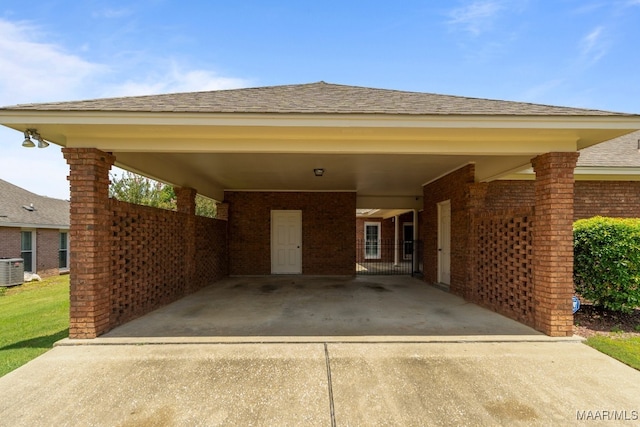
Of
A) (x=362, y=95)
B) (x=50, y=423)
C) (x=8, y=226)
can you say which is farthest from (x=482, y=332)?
(x=8, y=226)

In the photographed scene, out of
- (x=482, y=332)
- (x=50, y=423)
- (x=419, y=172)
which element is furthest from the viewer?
(x=419, y=172)

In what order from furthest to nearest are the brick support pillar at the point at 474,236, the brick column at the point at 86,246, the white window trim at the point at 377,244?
the white window trim at the point at 377,244
the brick support pillar at the point at 474,236
the brick column at the point at 86,246

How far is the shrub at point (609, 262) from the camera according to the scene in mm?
5199

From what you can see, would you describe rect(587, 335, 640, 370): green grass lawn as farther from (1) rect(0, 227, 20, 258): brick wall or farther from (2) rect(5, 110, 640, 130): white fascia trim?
(1) rect(0, 227, 20, 258): brick wall

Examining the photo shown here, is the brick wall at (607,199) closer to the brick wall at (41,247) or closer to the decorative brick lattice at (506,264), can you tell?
the decorative brick lattice at (506,264)

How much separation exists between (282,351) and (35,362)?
2.74 meters

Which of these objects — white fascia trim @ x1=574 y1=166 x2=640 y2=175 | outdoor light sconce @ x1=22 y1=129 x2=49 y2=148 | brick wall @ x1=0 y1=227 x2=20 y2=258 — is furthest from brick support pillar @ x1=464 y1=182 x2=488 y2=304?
brick wall @ x1=0 y1=227 x2=20 y2=258

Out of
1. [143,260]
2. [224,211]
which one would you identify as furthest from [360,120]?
[224,211]

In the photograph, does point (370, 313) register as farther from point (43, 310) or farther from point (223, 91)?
point (43, 310)

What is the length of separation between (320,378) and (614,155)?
886cm

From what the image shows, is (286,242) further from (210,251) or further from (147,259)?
(147,259)

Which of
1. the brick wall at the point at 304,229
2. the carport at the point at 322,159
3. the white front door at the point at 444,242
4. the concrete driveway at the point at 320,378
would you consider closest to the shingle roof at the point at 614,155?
the carport at the point at 322,159

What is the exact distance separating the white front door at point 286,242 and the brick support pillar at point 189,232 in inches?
149

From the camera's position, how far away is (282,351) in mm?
4016
